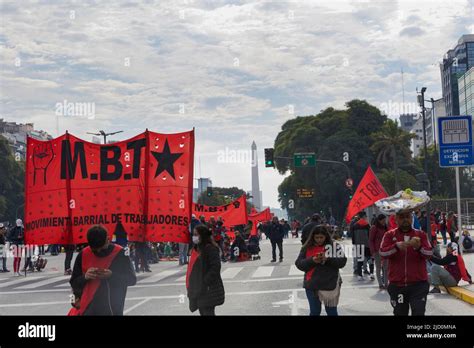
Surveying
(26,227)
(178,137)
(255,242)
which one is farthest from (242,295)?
(255,242)

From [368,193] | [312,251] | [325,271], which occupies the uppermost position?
[368,193]

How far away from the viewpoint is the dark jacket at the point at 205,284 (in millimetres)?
7414

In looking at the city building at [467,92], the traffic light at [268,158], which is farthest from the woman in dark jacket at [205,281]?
the city building at [467,92]

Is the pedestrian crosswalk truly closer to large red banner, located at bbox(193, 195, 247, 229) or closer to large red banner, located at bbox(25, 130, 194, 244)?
large red banner, located at bbox(25, 130, 194, 244)

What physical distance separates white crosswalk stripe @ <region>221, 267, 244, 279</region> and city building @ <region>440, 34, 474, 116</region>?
335 ft

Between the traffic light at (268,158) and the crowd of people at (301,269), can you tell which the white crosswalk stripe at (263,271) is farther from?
the traffic light at (268,158)

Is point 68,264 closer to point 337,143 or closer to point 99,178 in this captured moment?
point 99,178

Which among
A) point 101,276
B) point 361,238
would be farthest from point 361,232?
point 101,276

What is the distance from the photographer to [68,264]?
2011 centimetres

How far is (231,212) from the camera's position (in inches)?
1150

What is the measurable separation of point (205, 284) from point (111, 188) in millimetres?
6148

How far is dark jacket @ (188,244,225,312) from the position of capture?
7.41 meters

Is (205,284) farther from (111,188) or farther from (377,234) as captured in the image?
(377,234)
